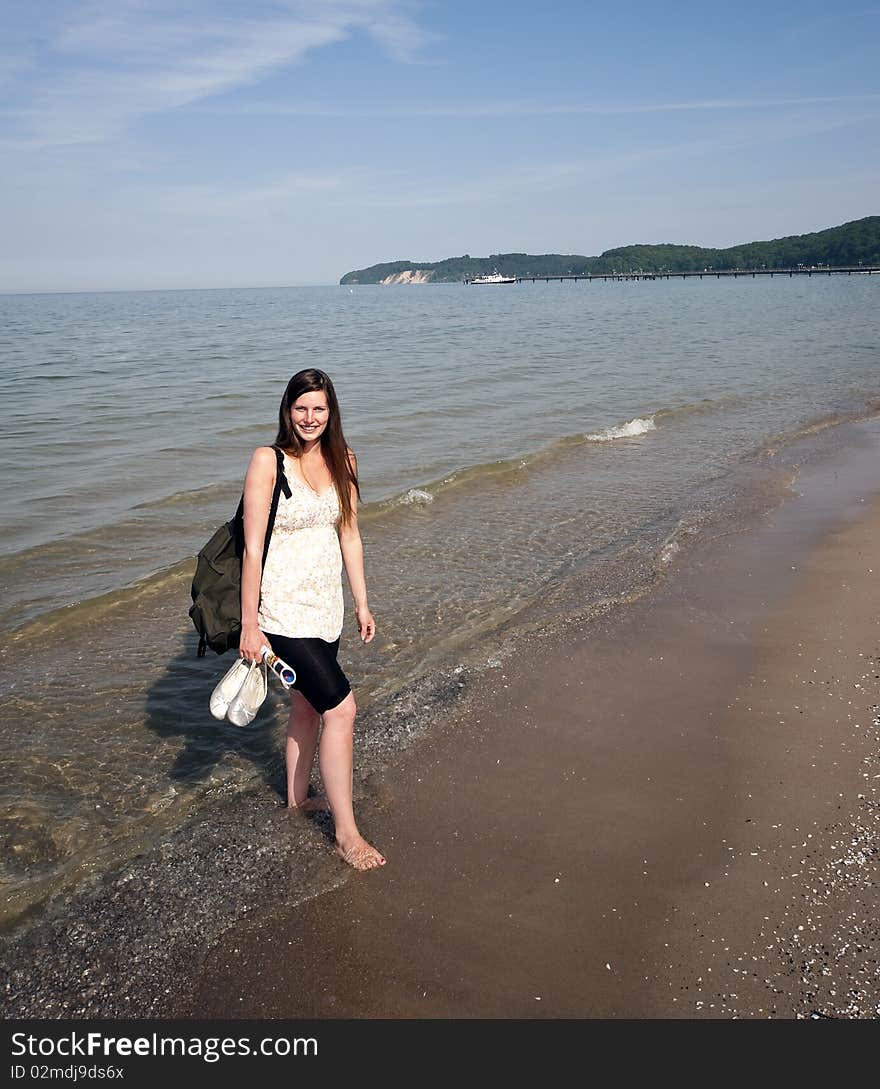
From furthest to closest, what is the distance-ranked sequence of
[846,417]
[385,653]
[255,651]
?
1. [846,417]
2. [385,653]
3. [255,651]

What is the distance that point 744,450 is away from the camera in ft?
46.5

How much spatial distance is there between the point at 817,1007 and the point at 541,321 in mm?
56520

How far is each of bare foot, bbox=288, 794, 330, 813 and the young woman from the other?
0.53 metres

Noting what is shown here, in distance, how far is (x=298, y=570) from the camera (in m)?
3.78

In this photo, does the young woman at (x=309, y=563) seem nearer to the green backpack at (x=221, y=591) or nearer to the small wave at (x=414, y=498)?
the green backpack at (x=221, y=591)

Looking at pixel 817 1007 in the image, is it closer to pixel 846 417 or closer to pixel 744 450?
pixel 744 450

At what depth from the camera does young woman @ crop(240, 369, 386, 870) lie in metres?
3.60

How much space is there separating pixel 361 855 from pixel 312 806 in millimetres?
615

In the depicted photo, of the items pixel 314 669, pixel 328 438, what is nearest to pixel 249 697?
pixel 314 669

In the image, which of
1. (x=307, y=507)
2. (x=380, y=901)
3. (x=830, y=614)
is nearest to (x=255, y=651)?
(x=307, y=507)

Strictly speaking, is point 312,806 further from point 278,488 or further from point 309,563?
point 278,488

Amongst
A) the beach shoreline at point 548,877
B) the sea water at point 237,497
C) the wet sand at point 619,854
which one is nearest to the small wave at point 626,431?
the sea water at point 237,497

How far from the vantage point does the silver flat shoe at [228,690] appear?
12.1 feet

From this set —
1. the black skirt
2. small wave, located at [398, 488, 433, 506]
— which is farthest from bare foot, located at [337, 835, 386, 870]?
small wave, located at [398, 488, 433, 506]
